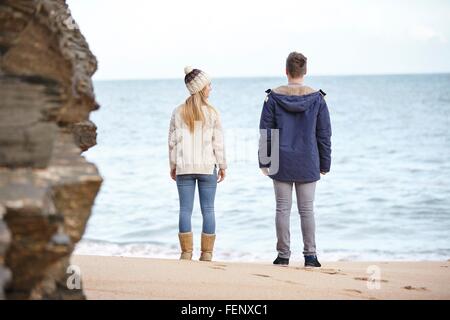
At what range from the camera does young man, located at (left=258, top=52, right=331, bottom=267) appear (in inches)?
268

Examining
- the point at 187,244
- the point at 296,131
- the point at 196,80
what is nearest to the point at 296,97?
the point at 296,131

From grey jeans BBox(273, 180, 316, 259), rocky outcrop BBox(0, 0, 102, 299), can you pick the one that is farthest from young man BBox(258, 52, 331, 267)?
rocky outcrop BBox(0, 0, 102, 299)

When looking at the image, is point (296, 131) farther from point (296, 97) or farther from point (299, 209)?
point (299, 209)

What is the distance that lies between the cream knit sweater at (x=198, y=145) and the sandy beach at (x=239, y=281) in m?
0.84

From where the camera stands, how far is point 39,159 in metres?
3.83

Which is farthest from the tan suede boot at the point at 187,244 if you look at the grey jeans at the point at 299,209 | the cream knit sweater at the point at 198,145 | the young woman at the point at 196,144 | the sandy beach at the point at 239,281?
the grey jeans at the point at 299,209

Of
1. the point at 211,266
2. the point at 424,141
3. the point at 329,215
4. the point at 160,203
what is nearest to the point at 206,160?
the point at 211,266

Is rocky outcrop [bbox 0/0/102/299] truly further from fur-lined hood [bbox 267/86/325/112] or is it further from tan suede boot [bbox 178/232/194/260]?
tan suede boot [bbox 178/232/194/260]

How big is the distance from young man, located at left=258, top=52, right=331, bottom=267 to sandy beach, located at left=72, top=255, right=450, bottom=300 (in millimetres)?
722

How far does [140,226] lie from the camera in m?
13.3

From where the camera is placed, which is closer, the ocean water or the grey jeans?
the grey jeans

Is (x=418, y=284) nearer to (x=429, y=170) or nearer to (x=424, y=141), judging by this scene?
(x=429, y=170)

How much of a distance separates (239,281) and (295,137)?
5.13 feet
